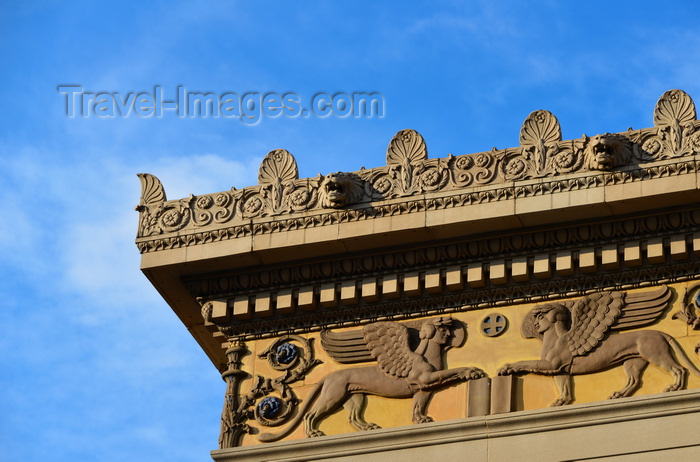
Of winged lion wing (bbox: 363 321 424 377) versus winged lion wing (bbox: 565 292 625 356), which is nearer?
winged lion wing (bbox: 565 292 625 356)

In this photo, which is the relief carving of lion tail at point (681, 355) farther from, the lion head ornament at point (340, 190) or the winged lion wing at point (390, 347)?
the lion head ornament at point (340, 190)

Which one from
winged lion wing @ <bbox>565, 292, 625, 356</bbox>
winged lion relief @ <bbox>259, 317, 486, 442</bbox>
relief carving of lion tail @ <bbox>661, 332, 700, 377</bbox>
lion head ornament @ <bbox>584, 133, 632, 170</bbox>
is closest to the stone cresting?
lion head ornament @ <bbox>584, 133, 632, 170</bbox>

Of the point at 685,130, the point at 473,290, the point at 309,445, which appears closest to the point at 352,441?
the point at 309,445

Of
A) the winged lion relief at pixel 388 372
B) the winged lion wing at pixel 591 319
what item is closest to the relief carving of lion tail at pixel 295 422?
the winged lion relief at pixel 388 372

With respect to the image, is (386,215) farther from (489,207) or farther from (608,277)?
(608,277)

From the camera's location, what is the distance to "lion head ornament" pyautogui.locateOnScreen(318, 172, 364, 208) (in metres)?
19.7

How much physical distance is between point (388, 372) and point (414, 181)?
6.68 ft

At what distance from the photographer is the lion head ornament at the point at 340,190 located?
64.5 feet

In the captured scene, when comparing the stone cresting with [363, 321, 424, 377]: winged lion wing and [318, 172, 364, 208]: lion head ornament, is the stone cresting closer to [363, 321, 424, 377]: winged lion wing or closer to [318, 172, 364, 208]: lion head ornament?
[318, 172, 364, 208]: lion head ornament

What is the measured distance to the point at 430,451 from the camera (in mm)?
18438

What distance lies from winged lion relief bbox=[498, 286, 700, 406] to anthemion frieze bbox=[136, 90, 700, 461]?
0.02 metres

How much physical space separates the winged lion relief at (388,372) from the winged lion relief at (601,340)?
0.72 metres

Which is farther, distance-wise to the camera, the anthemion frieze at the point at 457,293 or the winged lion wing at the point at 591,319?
the winged lion wing at the point at 591,319

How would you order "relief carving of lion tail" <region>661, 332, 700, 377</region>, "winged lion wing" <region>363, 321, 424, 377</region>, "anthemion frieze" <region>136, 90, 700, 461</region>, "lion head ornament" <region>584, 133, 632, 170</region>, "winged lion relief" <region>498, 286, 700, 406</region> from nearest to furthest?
1. "relief carving of lion tail" <region>661, 332, 700, 377</region>
2. "winged lion relief" <region>498, 286, 700, 406</region>
3. "anthemion frieze" <region>136, 90, 700, 461</region>
4. "lion head ornament" <region>584, 133, 632, 170</region>
5. "winged lion wing" <region>363, 321, 424, 377</region>
